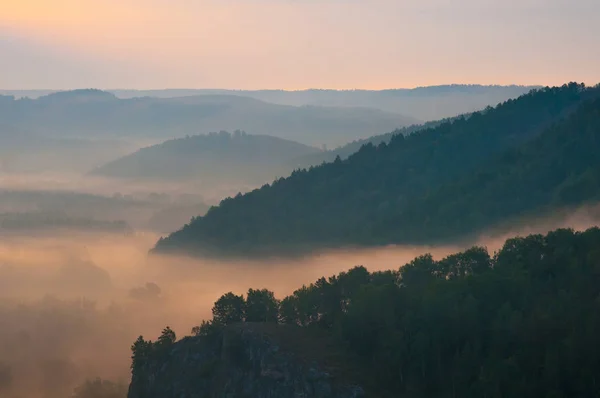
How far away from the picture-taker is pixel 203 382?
105 m

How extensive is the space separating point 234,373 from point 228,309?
14728mm

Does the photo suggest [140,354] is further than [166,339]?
Yes

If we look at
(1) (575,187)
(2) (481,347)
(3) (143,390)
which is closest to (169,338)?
(3) (143,390)

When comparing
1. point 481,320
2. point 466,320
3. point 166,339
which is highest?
point 166,339

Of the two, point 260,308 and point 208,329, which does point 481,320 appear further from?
point 208,329

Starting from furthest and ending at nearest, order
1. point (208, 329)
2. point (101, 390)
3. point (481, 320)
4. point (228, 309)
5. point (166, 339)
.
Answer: point (101, 390)
point (228, 309)
point (166, 339)
point (208, 329)
point (481, 320)

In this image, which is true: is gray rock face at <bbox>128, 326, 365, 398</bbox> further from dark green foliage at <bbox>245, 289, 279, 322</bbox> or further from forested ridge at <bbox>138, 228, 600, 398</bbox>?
dark green foliage at <bbox>245, 289, 279, 322</bbox>

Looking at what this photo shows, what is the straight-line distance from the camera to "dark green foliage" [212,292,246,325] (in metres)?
116

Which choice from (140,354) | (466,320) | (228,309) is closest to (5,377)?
(140,354)

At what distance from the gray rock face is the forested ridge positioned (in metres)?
1.95

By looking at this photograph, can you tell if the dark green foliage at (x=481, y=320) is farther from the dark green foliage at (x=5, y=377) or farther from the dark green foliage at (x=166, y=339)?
the dark green foliage at (x=5, y=377)

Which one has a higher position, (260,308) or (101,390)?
(260,308)

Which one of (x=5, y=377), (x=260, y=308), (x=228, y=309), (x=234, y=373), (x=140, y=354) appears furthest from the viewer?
(x=5, y=377)

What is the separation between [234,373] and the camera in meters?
103
